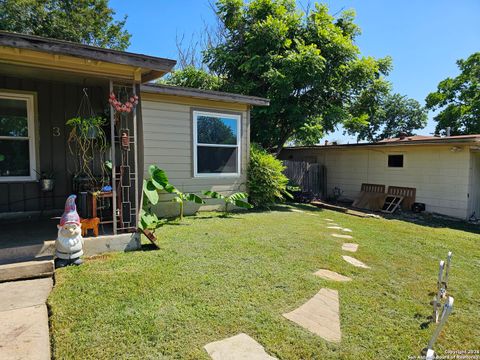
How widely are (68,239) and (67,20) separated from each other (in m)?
16.9

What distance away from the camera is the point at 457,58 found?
21.9 metres

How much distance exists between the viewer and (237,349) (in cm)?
213

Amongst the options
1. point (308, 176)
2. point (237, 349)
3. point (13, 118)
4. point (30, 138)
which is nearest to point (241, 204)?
point (30, 138)

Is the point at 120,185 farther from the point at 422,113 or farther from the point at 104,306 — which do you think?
the point at 422,113

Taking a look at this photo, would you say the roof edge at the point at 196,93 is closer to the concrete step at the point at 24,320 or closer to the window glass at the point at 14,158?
the window glass at the point at 14,158

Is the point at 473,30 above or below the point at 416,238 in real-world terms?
above

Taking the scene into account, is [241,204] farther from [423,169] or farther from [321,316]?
[423,169]

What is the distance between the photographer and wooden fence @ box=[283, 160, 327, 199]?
11.5 metres

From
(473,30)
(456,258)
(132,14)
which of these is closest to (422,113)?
(473,30)

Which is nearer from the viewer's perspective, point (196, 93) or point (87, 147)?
point (87, 147)

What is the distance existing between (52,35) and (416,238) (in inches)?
722

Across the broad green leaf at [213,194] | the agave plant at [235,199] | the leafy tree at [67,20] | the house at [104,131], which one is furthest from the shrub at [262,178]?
the leafy tree at [67,20]

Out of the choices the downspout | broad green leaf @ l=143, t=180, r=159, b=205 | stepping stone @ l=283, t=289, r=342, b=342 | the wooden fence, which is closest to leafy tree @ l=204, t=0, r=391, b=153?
the wooden fence

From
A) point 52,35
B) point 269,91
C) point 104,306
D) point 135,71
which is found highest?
point 52,35
